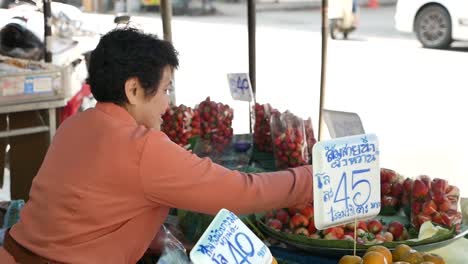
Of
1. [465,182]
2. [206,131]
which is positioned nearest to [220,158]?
[206,131]

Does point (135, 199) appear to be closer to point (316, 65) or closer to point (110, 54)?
point (110, 54)

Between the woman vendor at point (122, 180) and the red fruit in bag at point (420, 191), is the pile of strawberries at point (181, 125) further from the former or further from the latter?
the red fruit in bag at point (420, 191)

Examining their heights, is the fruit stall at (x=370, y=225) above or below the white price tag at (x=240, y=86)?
below

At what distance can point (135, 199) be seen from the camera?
161 centimetres

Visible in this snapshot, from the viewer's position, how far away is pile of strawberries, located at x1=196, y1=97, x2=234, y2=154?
2.60 m

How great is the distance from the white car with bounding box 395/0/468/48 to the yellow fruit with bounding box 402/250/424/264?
8307mm

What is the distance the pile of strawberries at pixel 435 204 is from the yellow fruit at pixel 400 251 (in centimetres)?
23

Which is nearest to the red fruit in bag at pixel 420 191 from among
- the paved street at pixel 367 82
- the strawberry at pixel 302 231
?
the strawberry at pixel 302 231

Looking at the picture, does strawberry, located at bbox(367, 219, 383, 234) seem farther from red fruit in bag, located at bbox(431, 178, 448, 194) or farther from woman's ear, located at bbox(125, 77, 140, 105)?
woman's ear, located at bbox(125, 77, 140, 105)

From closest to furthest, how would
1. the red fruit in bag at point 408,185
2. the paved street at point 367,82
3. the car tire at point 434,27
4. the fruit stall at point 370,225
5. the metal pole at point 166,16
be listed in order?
the fruit stall at point 370,225, the red fruit in bag at point 408,185, the metal pole at point 166,16, the paved street at point 367,82, the car tire at point 434,27

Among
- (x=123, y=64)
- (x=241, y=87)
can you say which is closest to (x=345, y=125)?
(x=241, y=87)

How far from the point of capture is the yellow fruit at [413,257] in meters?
1.58

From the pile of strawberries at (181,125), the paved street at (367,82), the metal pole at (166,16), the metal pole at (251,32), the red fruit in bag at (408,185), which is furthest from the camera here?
the paved street at (367,82)

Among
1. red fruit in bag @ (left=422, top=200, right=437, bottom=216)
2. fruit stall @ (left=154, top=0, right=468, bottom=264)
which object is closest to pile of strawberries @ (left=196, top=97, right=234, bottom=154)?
fruit stall @ (left=154, top=0, right=468, bottom=264)
